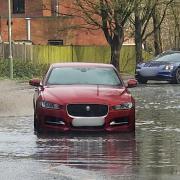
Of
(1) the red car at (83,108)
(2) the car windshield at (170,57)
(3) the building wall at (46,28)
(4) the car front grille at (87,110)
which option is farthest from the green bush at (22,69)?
(4) the car front grille at (87,110)

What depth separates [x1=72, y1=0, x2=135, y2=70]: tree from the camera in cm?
3541

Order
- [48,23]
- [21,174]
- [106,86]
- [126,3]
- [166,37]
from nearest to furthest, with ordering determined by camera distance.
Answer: [21,174] → [106,86] → [126,3] → [48,23] → [166,37]

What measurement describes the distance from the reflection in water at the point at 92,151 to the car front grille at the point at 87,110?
42 centimetres

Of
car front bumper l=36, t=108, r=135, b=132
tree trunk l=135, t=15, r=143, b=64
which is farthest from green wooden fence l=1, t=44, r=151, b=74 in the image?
car front bumper l=36, t=108, r=135, b=132

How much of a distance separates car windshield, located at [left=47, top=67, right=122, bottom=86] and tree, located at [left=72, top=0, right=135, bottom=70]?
22012mm

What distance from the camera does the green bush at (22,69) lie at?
34.9m

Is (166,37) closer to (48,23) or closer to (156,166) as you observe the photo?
(48,23)

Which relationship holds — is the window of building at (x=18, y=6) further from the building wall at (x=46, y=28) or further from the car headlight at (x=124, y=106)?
the car headlight at (x=124, y=106)

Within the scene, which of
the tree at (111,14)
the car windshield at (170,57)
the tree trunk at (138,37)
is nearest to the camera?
the car windshield at (170,57)

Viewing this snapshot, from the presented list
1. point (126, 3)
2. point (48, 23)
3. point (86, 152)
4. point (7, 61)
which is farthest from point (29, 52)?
point (86, 152)

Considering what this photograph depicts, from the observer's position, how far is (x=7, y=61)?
35.4 meters

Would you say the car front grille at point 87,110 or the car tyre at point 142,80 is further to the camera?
the car tyre at point 142,80

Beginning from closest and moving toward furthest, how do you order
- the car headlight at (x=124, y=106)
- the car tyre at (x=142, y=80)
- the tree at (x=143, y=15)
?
the car headlight at (x=124, y=106)
the car tyre at (x=142, y=80)
the tree at (x=143, y=15)

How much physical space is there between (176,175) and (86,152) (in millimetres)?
2227
